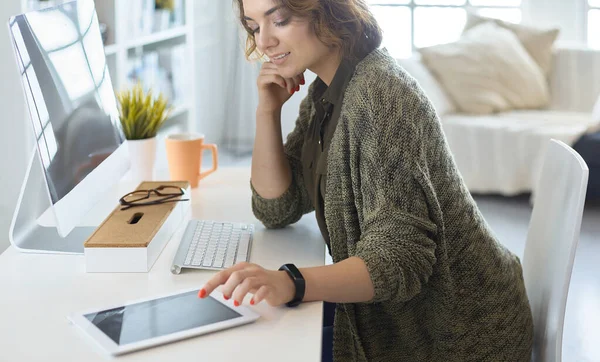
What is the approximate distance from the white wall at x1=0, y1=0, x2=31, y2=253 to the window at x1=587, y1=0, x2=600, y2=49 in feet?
12.0

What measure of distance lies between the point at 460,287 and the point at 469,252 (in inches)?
2.6

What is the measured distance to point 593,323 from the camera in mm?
2748

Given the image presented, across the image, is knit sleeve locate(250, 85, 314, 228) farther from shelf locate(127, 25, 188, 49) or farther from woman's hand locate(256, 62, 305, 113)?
shelf locate(127, 25, 188, 49)

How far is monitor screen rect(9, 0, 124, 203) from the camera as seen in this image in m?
1.25

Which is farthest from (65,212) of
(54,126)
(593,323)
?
(593,323)

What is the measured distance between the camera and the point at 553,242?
4.60ft

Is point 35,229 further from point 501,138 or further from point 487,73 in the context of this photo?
point 487,73

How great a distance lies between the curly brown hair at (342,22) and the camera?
1.37 m

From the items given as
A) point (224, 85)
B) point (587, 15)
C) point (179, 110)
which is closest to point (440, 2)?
point (587, 15)

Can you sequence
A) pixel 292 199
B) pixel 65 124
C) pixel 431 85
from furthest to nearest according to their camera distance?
pixel 431 85 < pixel 292 199 < pixel 65 124

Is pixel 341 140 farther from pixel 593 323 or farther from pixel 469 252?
pixel 593 323

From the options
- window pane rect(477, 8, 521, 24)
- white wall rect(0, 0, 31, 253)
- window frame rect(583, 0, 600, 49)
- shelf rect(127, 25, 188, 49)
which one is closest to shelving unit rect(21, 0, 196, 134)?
shelf rect(127, 25, 188, 49)

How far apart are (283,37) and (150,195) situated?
0.43 m

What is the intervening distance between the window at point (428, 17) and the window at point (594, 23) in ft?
1.39
